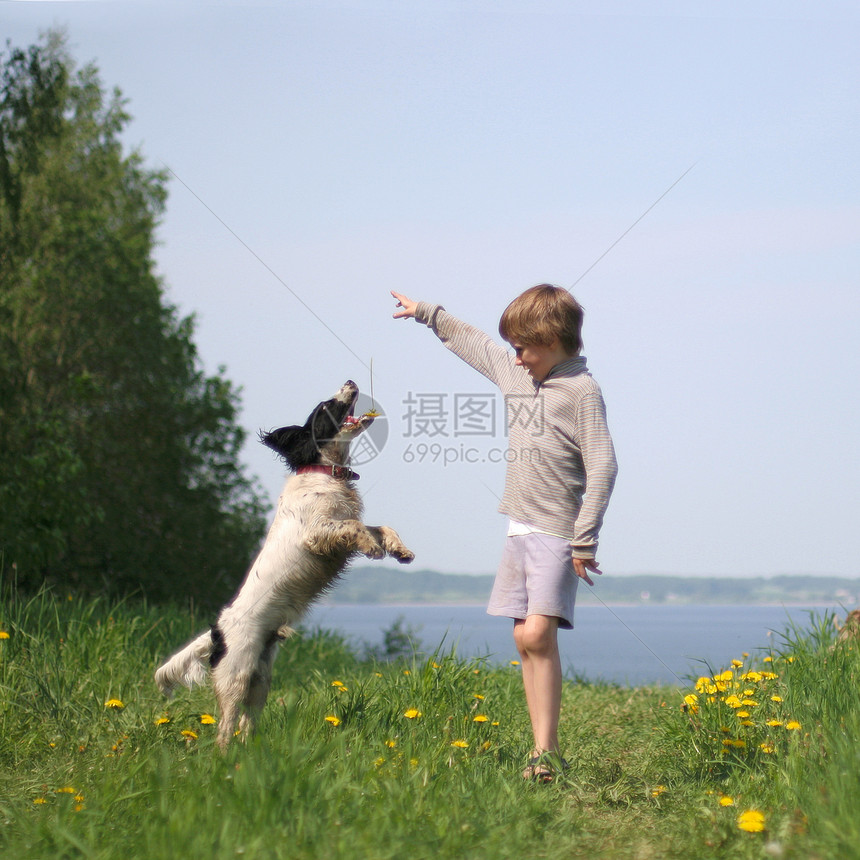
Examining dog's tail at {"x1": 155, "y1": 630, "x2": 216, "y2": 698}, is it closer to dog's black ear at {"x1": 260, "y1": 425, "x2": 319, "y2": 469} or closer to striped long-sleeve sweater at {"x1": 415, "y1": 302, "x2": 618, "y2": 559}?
dog's black ear at {"x1": 260, "y1": 425, "x2": 319, "y2": 469}

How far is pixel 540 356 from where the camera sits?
3895 millimetres

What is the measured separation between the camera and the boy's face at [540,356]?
389 cm

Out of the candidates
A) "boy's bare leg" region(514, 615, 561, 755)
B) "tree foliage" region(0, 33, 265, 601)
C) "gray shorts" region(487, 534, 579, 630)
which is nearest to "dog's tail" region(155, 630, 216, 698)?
"gray shorts" region(487, 534, 579, 630)

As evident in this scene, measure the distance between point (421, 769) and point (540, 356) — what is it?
1.81 metres

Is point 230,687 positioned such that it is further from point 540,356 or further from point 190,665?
point 540,356

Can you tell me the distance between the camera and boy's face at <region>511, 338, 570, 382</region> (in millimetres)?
3887

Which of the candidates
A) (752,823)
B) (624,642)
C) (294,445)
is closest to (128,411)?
(624,642)

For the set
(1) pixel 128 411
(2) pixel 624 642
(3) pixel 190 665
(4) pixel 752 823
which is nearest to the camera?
(4) pixel 752 823

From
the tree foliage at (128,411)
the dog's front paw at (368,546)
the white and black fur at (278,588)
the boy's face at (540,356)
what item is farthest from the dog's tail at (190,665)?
the tree foliage at (128,411)

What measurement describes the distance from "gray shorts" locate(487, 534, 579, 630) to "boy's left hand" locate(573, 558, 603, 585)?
11cm

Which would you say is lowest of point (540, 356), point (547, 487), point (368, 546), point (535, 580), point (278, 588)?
point (278, 588)

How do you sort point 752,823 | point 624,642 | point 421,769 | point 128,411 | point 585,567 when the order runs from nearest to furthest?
point 752,823, point 421,769, point 585,567, point 624,642, point 128,411

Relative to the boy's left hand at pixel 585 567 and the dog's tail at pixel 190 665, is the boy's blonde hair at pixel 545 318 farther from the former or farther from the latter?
the dog's tail at pixel 190 665

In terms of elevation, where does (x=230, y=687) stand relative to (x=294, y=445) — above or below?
below
